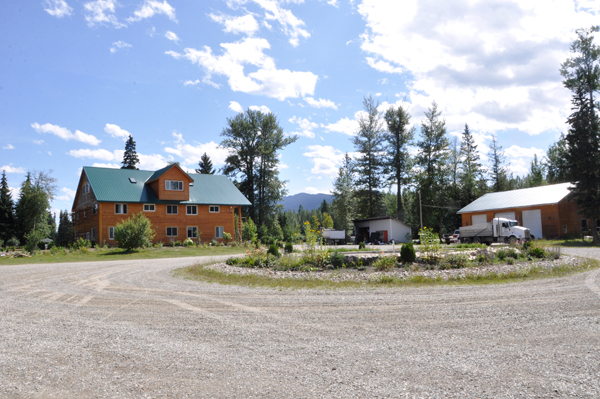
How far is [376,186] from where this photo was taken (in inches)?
2200

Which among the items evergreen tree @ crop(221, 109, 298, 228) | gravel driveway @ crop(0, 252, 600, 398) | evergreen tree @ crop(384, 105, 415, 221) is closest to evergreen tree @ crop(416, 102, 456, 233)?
evergreen tree @ crop(384, 105, 415, 221)

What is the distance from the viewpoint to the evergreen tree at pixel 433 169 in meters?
56.1

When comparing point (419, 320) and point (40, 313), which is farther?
point (40, 313)

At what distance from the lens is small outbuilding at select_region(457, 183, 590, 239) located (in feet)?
131

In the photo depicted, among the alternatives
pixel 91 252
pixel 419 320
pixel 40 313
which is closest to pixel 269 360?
pixel 419 320

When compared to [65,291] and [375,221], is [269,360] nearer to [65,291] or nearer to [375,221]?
[65,291]

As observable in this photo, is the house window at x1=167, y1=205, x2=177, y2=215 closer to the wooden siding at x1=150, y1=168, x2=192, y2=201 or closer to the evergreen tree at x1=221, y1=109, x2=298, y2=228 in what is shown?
the wooden siding at x1=150, y1=168, x2=192, y2=201

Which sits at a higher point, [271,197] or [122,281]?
[271,197]

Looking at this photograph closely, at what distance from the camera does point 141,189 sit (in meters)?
40.3

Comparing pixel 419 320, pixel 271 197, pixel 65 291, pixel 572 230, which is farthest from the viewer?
pixel 271 197

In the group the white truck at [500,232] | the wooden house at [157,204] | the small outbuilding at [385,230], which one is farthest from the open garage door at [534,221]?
the wooden house at [157,204]

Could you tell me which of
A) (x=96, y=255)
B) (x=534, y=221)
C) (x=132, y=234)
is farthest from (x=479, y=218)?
(x=96, y=255)

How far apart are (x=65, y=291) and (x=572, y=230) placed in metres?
45.3

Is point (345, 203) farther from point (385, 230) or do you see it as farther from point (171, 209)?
point (171, 209)
